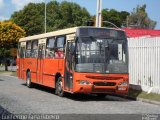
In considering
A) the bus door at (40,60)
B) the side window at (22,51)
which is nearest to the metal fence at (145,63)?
the bus door at (40,60)

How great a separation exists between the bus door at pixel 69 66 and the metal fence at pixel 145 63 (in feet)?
13.1

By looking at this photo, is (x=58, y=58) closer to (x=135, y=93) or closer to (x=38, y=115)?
(x=135, y=93)

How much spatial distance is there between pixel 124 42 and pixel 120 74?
4.58 ft

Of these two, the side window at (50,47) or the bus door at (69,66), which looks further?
the side window at (50,47)

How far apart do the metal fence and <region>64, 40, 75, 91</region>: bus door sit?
13.1ft

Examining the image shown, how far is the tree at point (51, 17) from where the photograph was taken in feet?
282

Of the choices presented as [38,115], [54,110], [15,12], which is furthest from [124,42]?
[15,12]

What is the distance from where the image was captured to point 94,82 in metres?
17.1

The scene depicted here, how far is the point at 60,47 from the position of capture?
63.5 ft

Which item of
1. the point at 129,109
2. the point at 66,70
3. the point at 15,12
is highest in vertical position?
the point at 15,12

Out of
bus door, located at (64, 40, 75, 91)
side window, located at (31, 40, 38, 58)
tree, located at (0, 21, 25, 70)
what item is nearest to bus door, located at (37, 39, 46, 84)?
side window, located at (31, 40, 38, 58)

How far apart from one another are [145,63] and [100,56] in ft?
16.8

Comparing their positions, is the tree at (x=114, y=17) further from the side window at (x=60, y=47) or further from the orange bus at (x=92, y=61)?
the orange bus at (x=92, y=61)

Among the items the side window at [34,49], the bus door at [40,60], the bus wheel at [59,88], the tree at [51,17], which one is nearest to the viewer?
the bus wheel at [59,88]
